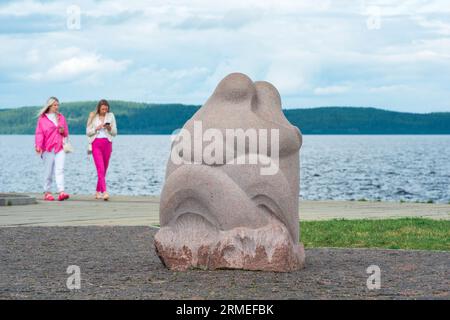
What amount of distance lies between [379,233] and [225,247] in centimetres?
516

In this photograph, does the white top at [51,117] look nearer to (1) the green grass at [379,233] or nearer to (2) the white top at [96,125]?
(2) the white top at [96,125]

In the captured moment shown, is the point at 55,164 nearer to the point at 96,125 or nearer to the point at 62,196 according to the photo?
the point at 62,196

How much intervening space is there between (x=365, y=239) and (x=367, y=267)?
10.5 feet

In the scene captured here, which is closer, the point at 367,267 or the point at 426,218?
the point at 367,267

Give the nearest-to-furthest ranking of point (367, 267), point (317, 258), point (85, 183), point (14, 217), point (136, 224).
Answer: point (367, 267) < point (317, 258) < point (136, 224) < point (14, 217) < point (85, 183)

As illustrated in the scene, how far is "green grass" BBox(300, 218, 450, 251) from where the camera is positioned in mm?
15102

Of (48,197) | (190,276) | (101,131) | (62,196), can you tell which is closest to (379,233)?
(190,276)

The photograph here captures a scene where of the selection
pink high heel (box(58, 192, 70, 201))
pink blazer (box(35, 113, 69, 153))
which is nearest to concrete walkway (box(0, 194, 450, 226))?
pink high heel (box(58, 192, 70, 201))

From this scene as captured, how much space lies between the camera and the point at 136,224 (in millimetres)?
18016

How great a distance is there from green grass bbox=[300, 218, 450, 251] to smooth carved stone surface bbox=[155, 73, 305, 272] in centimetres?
320
